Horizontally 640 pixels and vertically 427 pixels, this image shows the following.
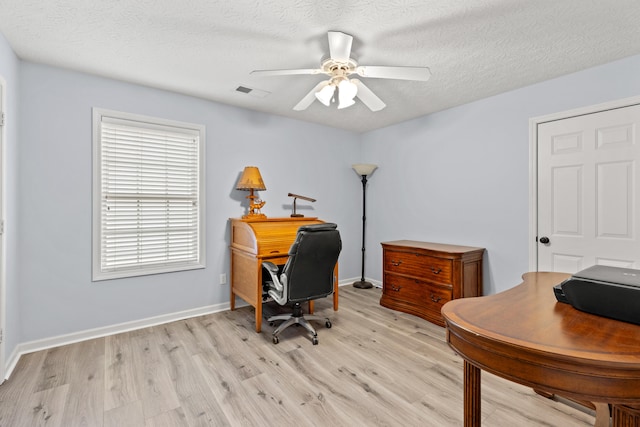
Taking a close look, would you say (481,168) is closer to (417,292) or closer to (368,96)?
(417,292)

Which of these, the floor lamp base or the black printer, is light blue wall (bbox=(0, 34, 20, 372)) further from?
the floor lamp base

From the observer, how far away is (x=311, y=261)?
271 cm

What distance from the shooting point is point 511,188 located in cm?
316

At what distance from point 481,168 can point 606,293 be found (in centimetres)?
257

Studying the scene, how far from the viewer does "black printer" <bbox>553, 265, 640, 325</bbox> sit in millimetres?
1025

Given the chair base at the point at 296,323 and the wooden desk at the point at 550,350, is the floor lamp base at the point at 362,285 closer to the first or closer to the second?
the chair base at the point at 296,323

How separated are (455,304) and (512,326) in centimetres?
25

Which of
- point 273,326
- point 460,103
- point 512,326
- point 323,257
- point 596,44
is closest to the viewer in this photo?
point 512,326

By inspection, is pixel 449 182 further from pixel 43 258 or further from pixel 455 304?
pixel 43 258

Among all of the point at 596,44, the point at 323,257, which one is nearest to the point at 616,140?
the point at 596,44

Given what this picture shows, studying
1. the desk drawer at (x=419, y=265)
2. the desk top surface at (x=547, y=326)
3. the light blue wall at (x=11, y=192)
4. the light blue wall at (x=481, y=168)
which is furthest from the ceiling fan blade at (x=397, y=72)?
the light blue wall at (x=11, y=192)

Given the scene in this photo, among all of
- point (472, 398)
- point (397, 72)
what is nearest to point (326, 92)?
point (397, 72)

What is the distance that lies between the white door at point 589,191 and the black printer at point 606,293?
5.54 ft

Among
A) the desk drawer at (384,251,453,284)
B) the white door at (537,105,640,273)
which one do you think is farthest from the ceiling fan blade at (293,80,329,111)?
the white door at (537,105,640,273)
